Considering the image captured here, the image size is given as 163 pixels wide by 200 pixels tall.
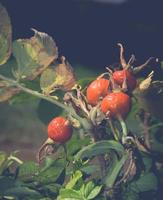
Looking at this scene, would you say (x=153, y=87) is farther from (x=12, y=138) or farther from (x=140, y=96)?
(x=12, y=138)

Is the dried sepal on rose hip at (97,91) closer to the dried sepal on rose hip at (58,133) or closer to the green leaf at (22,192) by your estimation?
the dried sepal on rose hip at (58,133)

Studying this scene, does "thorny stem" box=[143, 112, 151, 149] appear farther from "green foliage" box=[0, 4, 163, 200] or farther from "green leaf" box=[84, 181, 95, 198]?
"green leaf" box=[84, 181, 95, 198]

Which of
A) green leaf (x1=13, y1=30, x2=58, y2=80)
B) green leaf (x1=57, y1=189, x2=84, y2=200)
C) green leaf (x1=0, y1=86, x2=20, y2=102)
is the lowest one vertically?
green leaf (x1=57, y1=189, x2=84, y2=200)

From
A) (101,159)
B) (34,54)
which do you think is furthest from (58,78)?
(101,159)

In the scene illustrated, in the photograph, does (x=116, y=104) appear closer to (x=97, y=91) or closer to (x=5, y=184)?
(x=97, y=91)

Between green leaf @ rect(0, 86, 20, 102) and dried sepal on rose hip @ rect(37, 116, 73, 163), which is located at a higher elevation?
green leaf @ rect(0, 86, 20, 102)

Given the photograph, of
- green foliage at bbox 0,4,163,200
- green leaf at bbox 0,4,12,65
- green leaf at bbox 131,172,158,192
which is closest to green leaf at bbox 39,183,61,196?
green foliage at bbox 0,4,163,200
